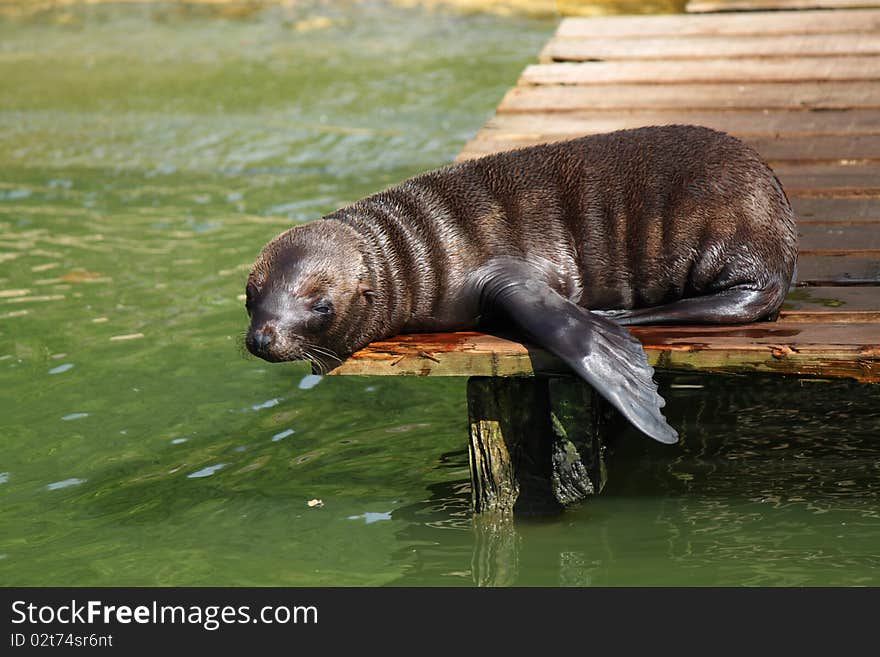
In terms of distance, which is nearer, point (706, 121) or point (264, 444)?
point (264, 444)

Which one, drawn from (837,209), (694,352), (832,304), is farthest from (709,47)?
(694,352)

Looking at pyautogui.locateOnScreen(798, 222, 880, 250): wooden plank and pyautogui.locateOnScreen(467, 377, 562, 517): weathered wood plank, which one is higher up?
pyautogui.locateOnScreen(798, 222, 880, 250): wooden plank

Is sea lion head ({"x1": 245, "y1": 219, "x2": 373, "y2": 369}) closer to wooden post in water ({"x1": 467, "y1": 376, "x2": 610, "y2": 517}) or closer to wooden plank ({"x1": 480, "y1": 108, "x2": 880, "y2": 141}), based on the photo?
wooden post in water ({"x1": 467, "y1": 376, "x2": 610, "y2": 517})

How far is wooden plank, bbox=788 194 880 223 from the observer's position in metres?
5.49

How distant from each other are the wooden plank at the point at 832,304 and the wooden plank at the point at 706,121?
1947mm

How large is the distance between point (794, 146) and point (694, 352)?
100 inches

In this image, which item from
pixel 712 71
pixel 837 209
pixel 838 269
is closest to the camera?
pixel 838 269

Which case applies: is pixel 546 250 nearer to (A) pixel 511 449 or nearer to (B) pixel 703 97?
(A) pixel 511 449

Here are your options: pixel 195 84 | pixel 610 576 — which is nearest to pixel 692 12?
pixel 195 84

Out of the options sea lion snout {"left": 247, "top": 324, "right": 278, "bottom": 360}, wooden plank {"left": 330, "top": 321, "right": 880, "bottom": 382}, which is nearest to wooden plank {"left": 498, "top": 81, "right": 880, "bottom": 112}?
wooden plank {"left": 330, "top": 321, "right": 880, "bottom": 382}

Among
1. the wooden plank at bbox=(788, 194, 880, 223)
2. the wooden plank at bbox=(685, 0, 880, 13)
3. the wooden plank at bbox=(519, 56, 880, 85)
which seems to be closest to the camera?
the wooden plank at bbox=(788, 194, 880, 223)

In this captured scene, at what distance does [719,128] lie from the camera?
21.9 ft

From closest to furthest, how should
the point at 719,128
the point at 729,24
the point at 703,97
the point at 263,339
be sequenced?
the point at 263,339
the point at 719,128
the point at 703,97
the point at 729,24

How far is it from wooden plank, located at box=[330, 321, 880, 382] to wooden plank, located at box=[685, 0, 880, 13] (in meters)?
5.30
